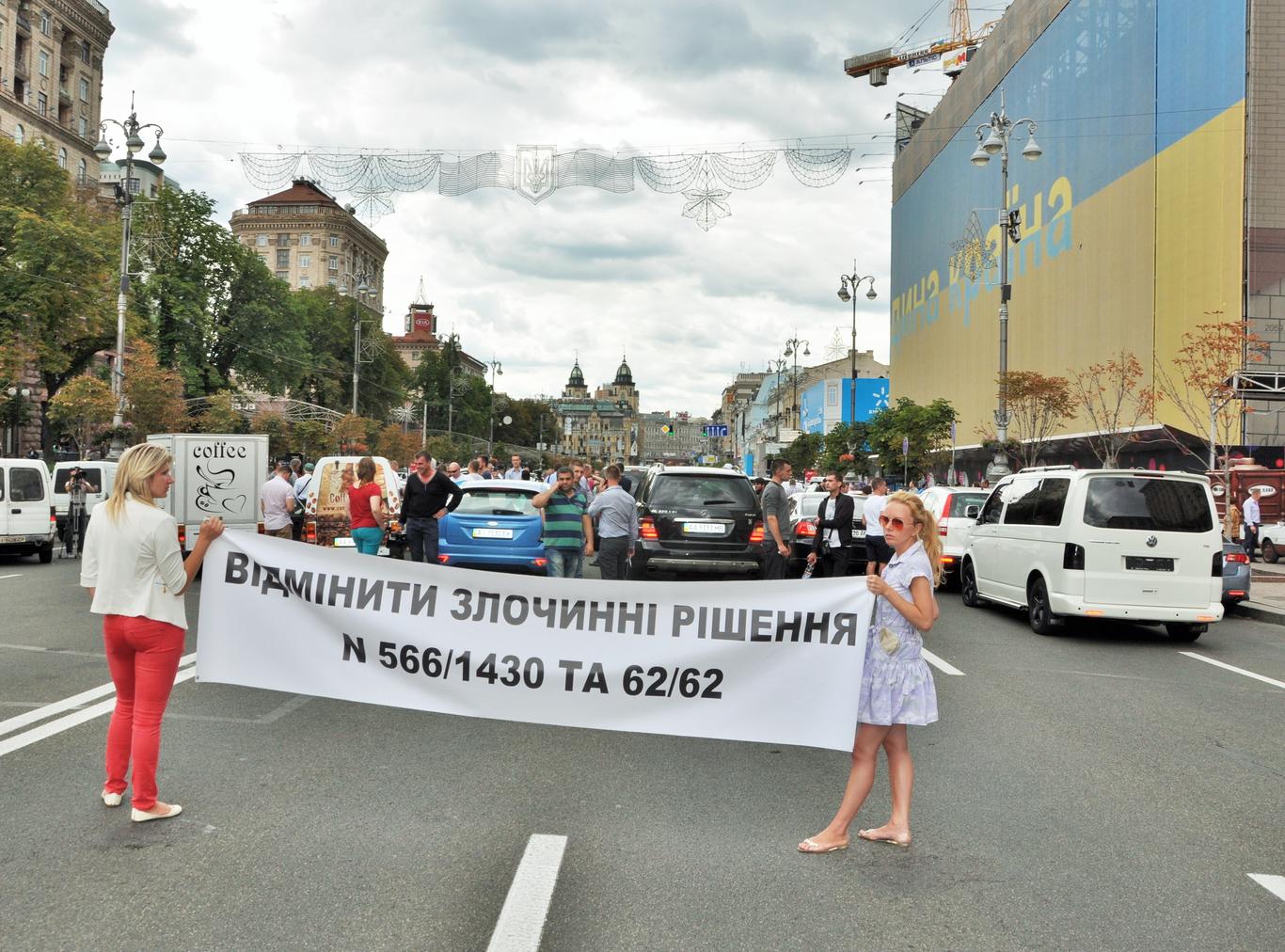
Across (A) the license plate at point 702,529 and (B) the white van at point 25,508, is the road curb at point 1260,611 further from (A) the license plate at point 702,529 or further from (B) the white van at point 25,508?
(B) the white van at point 25,508

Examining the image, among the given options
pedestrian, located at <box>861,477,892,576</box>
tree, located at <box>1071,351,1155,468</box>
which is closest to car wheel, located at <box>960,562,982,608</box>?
pedestrian, located at <box>861,477,892,576</box>

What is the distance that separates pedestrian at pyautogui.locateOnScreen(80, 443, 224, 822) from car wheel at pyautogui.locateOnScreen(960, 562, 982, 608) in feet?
43.3

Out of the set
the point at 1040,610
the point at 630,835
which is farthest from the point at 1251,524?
the point at 630,835

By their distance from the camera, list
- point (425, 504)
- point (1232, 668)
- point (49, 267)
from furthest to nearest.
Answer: point (49, 267) → point (425, 504) → point (1232, 668)

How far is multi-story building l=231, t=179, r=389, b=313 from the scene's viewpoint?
4818 inches

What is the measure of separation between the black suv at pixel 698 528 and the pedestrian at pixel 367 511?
11.2ft

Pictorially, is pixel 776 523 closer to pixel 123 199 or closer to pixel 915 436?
pixel 123 199

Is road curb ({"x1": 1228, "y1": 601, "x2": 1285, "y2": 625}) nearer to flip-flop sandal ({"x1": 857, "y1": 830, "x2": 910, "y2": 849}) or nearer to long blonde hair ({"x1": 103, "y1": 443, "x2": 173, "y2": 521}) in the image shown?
flip-flop sandal ({"x1": 857, "y1": 830, "x2": 910, "y2": 849})

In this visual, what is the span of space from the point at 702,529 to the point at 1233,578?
7.89m

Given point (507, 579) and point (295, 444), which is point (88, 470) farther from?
point (295, 444)

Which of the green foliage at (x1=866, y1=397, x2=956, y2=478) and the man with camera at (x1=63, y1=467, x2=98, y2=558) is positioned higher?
the green foliage at (x1=866, y1=397, x2=956, y2=478)

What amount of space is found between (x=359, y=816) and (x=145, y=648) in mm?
1224

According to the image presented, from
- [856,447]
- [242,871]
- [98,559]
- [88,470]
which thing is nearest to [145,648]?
[98,559]

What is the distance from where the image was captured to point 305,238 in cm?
12381
